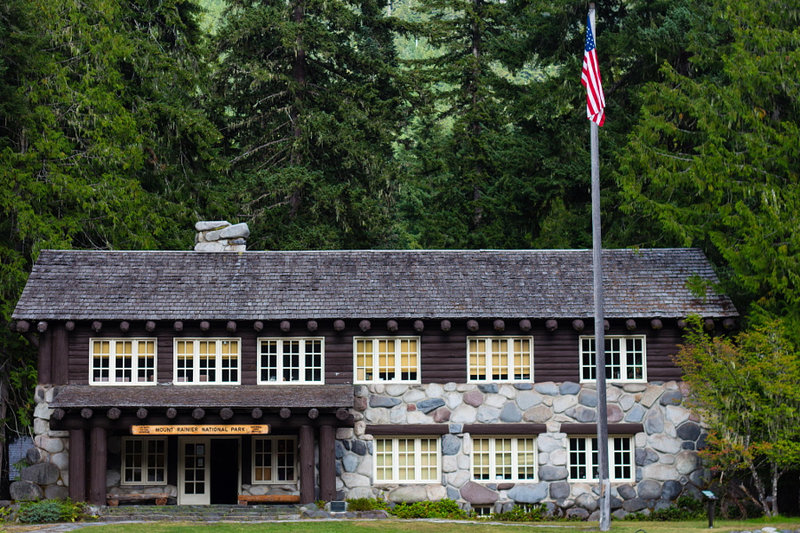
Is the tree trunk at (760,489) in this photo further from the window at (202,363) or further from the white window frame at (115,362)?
the white window frame at (115,362)

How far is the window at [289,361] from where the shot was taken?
2619 cm

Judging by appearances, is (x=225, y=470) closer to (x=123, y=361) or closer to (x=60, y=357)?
(x=123, y=361)

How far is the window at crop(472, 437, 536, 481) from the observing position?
1019 inches

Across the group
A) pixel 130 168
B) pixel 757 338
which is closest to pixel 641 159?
pixel 757 338

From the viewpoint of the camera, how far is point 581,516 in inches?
1005

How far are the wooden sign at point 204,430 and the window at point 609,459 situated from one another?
7.39m

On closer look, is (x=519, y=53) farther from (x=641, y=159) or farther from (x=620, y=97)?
(x=641, y=159)

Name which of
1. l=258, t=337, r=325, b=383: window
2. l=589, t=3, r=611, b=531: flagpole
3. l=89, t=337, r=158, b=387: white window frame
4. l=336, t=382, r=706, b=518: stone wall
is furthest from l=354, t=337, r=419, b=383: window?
l=589, t=3, r=611, b=531: flagpole

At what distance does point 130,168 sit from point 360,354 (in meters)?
12.8

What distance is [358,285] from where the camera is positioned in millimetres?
26828

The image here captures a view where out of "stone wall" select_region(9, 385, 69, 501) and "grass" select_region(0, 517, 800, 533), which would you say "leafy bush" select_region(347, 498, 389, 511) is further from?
"stone wall" select_region(9, 385, 69, 501)

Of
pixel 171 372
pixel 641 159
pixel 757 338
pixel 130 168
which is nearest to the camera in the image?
pixel 757 338

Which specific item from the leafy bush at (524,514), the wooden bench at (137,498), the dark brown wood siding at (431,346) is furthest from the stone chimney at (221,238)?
the leafy bush at (524,514)

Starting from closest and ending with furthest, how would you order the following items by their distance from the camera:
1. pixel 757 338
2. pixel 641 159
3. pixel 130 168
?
pixel 757 338, pixel 641 159, pixel 130 168
